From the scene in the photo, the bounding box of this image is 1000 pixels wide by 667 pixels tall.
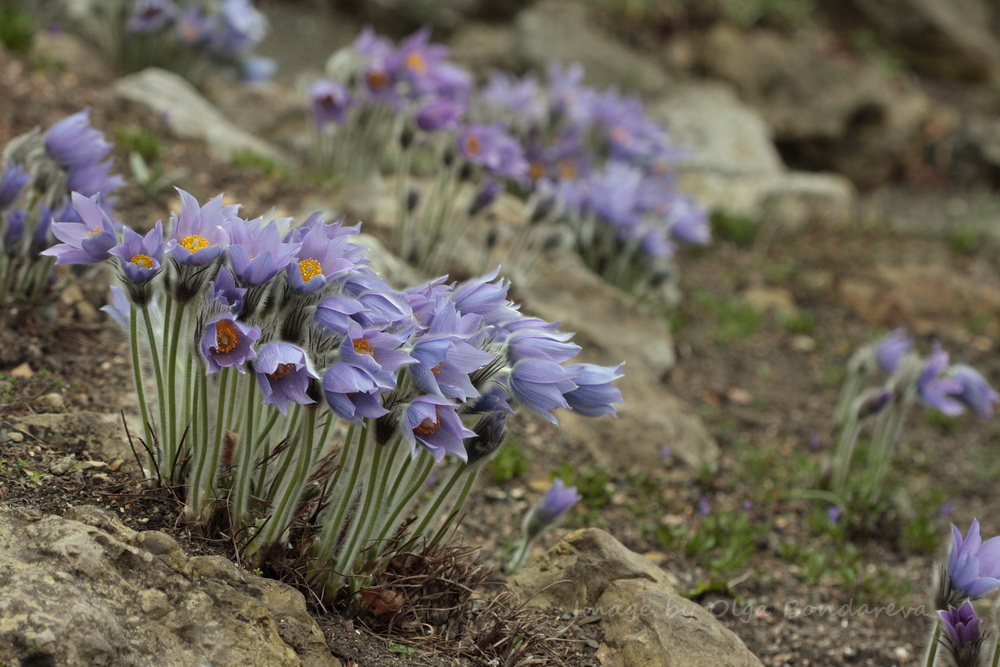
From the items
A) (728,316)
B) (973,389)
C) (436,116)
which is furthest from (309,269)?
(728,316)

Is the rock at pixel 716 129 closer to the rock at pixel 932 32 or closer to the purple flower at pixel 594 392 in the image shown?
the rock at pixel 932 32

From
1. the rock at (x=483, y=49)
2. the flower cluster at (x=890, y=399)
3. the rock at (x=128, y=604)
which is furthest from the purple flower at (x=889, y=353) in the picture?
the rock at (x=483, y=49)

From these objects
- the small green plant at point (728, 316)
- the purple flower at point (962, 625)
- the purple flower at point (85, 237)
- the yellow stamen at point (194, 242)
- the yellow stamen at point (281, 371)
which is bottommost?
the small green plant at point (728, 316)

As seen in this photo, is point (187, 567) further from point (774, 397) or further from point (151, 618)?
point (774, 397)

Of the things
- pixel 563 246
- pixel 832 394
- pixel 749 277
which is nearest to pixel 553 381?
pixel 563 246

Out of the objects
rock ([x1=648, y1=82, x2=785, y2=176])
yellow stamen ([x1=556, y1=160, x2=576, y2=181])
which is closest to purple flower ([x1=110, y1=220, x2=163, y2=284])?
yellow stamen ([x1=556, y1=160, x2=576, y2=181])

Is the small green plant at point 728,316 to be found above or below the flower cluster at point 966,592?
below
